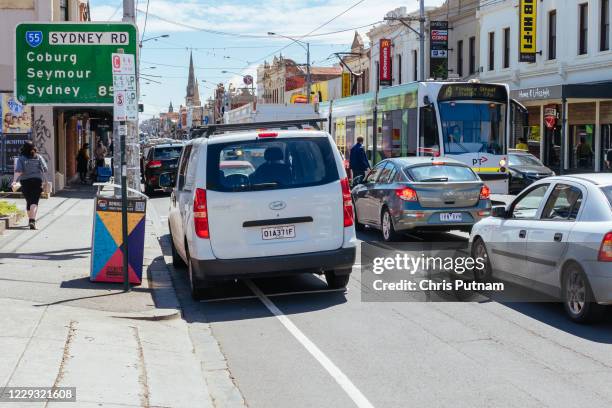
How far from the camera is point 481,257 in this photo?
11000 mm

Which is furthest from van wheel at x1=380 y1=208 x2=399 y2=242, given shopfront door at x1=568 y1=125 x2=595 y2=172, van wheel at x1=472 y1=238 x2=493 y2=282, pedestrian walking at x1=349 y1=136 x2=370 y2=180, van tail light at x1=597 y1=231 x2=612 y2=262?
shopfront door at x1=568 y1=125 x2=595 y2=172

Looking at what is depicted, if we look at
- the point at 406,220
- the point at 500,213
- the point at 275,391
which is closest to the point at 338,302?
the point at 500,213

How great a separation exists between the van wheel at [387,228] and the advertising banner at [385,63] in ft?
142

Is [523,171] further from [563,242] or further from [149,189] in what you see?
[563,242]

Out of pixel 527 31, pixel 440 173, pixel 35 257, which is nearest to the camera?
pixel 35 257

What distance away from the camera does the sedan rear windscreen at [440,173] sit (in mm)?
14788

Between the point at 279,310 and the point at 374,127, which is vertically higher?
the point at 374,127

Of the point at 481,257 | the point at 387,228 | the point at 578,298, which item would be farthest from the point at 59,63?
the point at 578,298

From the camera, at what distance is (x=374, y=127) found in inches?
1097

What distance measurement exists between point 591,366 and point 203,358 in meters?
3.32

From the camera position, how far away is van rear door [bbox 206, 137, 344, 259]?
9891mm

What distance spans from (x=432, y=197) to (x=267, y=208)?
5254 mm

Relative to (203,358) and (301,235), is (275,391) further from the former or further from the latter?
(301,235)

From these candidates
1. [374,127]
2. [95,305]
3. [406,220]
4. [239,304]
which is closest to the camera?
[95,305]
